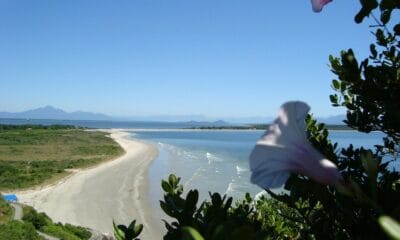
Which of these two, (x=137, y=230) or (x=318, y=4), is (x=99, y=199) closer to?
(x=137, y=230)

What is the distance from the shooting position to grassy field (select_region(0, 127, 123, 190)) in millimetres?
39562

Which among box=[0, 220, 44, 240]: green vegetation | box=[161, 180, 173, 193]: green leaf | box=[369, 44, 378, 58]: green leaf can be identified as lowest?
box=[0, 220, 44, 240]: green vegetation

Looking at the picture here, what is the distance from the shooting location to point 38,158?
55.5m

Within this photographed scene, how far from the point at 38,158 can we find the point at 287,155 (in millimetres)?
58216

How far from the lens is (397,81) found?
228cm

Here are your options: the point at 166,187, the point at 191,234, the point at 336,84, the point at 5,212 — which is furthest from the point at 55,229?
the point at 191,234

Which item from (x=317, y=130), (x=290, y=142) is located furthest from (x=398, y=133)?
(x=290, y=142)

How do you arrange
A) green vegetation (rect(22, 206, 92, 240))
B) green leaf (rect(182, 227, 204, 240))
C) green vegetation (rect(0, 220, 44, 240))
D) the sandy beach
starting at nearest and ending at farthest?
green leaf (rect(182, 227, 204, 240))
green vegetation (rect(0, 220, 44, 240))
green vegetation (rect(22, 206, 92, 240))
the sandy beach

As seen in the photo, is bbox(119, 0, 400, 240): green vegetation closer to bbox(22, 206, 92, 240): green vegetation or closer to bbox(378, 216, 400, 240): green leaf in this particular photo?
bbox(378, 216, 400, 240): green leaf

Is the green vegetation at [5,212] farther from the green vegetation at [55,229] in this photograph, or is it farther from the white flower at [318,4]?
the white flower at [318,4]

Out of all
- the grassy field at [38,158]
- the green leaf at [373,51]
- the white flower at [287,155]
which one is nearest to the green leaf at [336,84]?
the green leaf at [373,51]

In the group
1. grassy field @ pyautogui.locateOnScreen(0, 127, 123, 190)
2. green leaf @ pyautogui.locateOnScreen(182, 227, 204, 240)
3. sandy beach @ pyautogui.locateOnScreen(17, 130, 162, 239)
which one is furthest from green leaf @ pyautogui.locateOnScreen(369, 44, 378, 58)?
grassy field @ pyautogui.locateOnScreen(0, 127, 123, 190)

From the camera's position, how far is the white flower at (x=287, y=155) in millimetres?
907

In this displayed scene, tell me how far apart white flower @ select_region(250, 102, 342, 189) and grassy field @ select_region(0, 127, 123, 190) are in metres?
38.2
